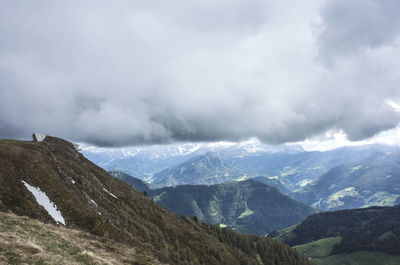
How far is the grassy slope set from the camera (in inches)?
877

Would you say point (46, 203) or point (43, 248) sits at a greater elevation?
point (46, 203)

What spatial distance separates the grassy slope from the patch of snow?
1168cm

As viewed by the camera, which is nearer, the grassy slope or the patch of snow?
the grassy slope

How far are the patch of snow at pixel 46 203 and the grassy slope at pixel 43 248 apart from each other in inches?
460

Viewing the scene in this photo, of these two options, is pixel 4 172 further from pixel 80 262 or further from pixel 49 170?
pixel 80 262

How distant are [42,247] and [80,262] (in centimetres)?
470

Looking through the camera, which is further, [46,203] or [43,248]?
[46,203]

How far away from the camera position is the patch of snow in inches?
1935

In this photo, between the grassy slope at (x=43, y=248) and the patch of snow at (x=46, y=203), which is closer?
the grassy slope at (x=43, y=248)

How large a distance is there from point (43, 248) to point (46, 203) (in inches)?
1212

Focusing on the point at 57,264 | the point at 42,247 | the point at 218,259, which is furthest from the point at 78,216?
the point at 218,259

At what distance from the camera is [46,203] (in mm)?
52156

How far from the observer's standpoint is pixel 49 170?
69375mm

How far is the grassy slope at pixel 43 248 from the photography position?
73.1ft
